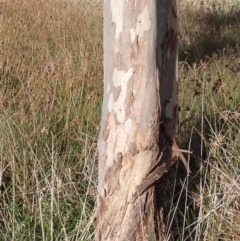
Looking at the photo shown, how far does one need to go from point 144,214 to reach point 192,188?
2.18 ft

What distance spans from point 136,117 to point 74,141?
115 centimetres

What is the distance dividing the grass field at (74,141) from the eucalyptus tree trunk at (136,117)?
0.15m

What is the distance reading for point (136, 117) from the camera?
256cm

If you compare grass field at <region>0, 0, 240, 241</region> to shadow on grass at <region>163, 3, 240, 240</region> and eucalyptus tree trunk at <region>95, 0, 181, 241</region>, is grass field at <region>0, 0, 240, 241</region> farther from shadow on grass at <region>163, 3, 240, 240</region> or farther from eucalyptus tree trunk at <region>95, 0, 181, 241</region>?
eucalyptus tree trunk at <region>95, 0, 181, 241</region>

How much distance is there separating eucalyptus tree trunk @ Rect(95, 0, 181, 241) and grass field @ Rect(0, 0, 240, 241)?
150mm

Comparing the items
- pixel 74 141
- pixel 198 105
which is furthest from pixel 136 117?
pixel 198 105

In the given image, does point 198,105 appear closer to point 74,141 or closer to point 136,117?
point 74,141

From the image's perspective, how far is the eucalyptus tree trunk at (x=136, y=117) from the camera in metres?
2.52

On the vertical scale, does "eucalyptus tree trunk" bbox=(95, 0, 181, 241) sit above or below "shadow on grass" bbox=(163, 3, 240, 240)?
above

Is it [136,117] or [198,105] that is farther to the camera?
[198,105]

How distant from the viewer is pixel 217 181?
9.99 feet

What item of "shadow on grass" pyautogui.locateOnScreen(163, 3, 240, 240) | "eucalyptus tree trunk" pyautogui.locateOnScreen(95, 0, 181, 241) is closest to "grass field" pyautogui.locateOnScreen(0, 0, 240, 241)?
"shadow on grass" pyautogui.locateOnScreen(163, 3, 240, 240)

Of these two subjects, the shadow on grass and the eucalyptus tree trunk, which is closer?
the eucalyptus tree trunk

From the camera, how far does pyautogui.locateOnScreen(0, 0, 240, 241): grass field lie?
2.90m
